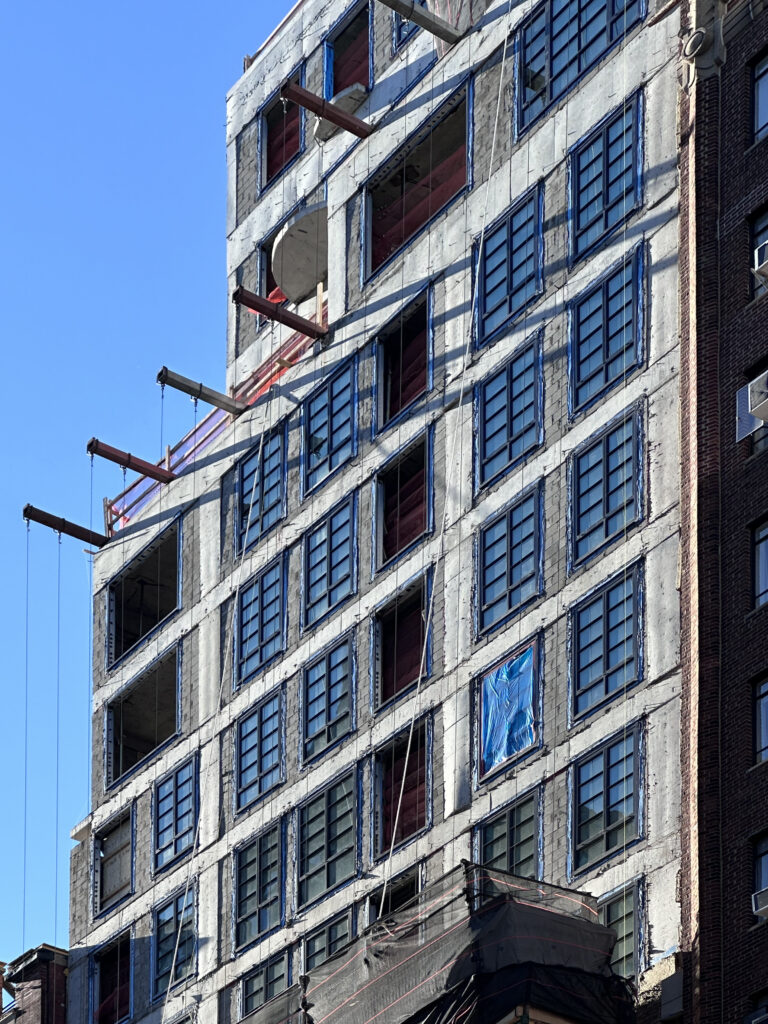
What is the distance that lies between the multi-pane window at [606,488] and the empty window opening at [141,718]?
78.0 feet

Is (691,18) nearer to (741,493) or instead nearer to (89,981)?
(741,493)

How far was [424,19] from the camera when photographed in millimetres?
75125

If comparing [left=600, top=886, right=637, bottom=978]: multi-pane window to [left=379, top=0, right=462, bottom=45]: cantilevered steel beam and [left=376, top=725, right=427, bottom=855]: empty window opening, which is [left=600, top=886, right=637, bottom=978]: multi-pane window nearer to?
[left=376, top=725, right=427, bottom=855]: empty window opening

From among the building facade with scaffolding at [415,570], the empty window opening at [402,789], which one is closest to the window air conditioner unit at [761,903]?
the building facade with scaffolding at [415,570]

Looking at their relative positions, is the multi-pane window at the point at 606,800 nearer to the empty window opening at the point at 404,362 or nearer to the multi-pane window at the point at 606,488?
the multi-pane window at the point at 606,488

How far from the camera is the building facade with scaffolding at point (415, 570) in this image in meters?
60.3

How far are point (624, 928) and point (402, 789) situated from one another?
11.3 metres

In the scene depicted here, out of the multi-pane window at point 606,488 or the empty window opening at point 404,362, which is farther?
the empty window opening at point 404,362

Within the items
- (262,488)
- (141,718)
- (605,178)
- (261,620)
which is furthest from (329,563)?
(141,718)

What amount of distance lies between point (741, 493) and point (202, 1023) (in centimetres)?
2679

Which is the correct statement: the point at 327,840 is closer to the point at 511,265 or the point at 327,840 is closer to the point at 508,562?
the point at 508,562

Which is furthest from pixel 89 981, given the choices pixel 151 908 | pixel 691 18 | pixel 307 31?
pixel 691 18

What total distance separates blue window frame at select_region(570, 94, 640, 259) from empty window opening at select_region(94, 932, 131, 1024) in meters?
29.1

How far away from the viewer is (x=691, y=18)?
65688 millimetres
